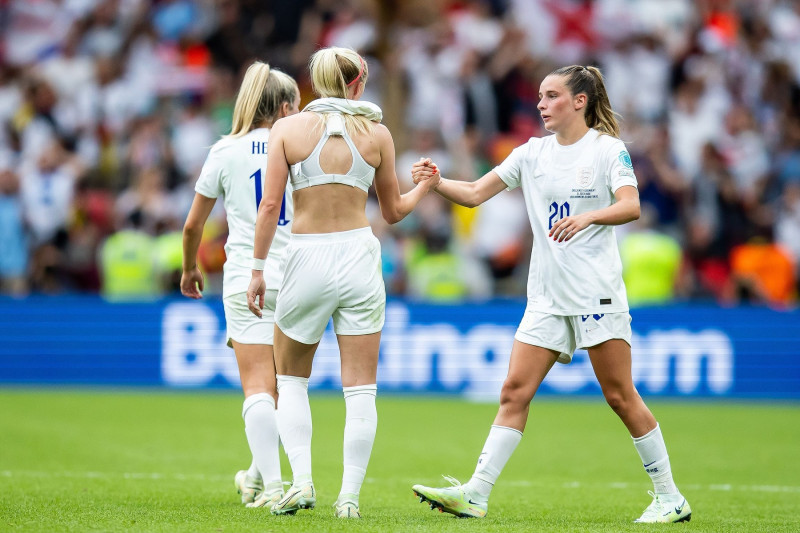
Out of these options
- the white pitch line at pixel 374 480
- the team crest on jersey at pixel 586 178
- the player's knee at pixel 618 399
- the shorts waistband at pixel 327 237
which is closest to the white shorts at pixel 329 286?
the shorts waistband at pixel 327 237

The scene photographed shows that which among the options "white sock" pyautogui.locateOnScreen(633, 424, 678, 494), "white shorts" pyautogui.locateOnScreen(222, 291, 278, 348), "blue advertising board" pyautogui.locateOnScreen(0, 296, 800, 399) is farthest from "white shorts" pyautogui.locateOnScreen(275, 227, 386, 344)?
"blue advertising board" pyautogui.locateOnScreen(0, 296, 800, 399)

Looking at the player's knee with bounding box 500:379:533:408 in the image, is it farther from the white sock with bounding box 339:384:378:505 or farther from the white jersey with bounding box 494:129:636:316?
the white sock with bounding box 339:384:378:505

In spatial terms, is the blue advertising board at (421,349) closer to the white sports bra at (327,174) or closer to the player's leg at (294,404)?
the player's leg at (294,404)

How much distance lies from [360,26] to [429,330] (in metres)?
6.15

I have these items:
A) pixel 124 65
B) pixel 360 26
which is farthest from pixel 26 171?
pixel 360 26

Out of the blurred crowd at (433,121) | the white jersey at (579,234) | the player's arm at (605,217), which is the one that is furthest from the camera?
the blurred crowd at (433,121)

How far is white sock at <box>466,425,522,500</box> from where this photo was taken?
20.9ft

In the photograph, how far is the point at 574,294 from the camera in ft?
20.7

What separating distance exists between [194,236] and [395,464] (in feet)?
10.8

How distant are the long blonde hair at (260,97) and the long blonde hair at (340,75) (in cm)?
70

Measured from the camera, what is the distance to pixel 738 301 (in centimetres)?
1455

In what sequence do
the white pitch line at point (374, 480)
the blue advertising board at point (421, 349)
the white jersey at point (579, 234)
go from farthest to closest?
the blue advertising board at point (421, 349) → the white pitch line at point (374, 480) → the white jersey at point (579, 234)

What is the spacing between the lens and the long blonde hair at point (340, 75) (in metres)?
5.98

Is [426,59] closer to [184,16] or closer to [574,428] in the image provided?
[184,16]
